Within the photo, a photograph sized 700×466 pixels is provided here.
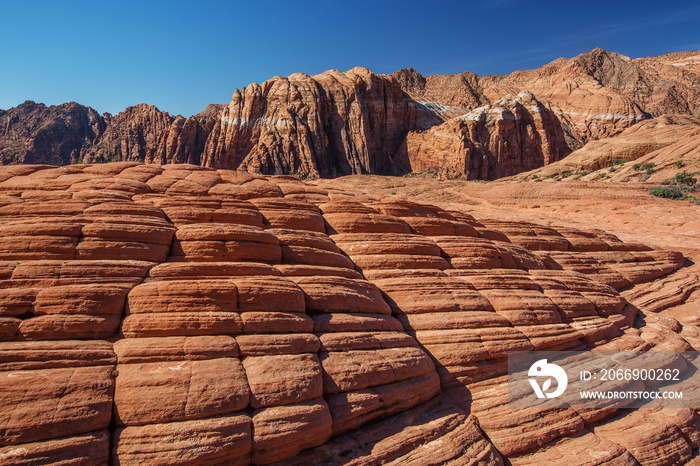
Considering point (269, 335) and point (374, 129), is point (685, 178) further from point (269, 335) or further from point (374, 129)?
point (374, 129)

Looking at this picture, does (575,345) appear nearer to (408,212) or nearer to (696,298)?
(408,212)

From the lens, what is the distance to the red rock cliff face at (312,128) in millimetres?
69375

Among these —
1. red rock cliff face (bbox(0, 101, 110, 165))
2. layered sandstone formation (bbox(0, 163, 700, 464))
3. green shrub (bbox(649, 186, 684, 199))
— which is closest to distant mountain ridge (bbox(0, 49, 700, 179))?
red rock cliff face (bbox(0, 101, 110, 165))

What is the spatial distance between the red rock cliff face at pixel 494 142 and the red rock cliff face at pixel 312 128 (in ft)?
20.3

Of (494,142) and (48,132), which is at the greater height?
(48,132)

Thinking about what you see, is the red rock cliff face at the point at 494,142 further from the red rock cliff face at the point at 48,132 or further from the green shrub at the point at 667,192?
the red rock cliff face at the point at 48,132

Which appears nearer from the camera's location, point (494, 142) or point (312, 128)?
point (312, 128)

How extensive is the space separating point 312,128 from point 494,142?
1366 inches

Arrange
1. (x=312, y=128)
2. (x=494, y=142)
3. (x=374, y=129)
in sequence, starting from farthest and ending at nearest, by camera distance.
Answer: (x=374, y=129) → (x=494, y=142) → (x=312, y=128)

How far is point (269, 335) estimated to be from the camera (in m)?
8.62

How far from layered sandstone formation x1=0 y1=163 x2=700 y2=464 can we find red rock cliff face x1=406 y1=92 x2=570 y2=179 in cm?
5904

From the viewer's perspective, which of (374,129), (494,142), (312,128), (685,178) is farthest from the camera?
(374,129)

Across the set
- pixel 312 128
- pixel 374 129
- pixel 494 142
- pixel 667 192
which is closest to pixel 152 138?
pixel 312 128

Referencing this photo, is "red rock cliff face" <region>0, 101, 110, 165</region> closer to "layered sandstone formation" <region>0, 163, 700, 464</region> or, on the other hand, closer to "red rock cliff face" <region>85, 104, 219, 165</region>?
"red rock cliff face" <region>85, 104, 219, 165</region>
